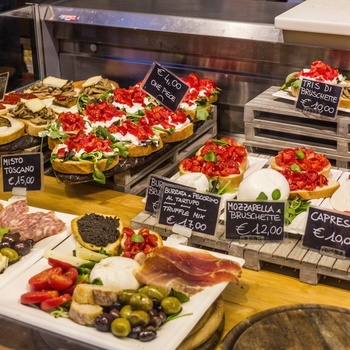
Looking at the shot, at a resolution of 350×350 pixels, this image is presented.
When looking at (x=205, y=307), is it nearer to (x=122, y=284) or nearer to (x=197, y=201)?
(x=122, y=284)

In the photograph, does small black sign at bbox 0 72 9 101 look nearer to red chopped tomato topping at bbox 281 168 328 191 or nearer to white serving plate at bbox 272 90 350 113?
white serving plate at bbox 272 90 350 113

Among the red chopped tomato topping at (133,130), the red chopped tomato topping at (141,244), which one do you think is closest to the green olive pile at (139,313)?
the red chopped tomato topping at (141,244)

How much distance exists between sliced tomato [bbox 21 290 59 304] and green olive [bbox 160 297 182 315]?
41cm

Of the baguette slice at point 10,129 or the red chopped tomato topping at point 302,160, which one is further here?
the baguette slice at point 10,129

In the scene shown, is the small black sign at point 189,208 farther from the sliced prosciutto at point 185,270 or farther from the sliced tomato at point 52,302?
the sliced tomato at point 52,302

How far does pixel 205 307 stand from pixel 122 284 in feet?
1.04

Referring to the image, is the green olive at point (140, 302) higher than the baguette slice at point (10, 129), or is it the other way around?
the green olive at point (140, 302)

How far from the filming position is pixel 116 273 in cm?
255

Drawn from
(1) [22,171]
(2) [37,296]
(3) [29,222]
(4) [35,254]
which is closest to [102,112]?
(1) [22,171]

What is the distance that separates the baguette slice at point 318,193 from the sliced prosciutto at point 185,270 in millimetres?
779

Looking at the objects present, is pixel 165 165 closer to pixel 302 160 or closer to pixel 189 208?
pixel 302 160

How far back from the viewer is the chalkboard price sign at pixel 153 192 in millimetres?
3178

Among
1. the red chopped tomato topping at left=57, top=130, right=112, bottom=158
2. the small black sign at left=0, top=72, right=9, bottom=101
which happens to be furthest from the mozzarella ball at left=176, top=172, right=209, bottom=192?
the small black sign at left=0, top=72, right=9, bottom=101

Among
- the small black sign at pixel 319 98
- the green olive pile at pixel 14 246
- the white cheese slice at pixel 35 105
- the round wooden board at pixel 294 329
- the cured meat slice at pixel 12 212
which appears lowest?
the round wooden board at pixel 294 329
